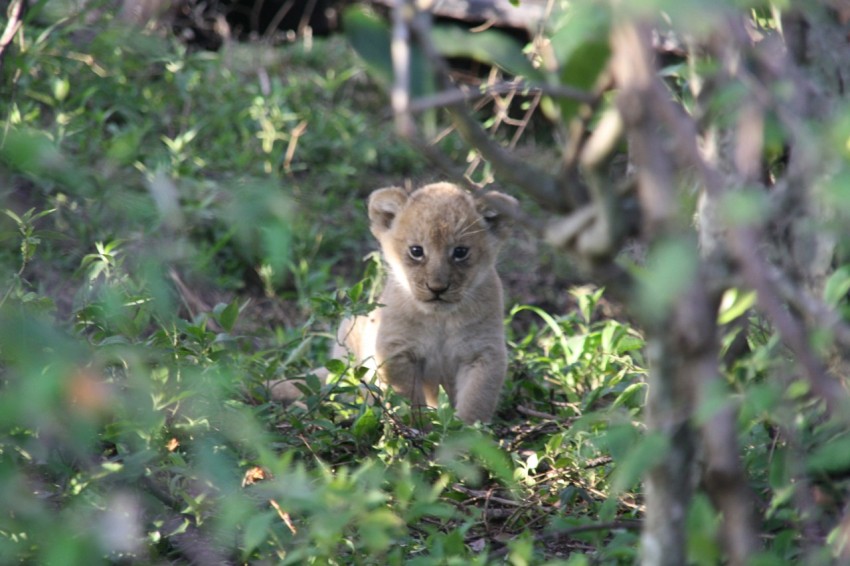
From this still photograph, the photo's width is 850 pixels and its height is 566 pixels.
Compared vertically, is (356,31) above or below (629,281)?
above

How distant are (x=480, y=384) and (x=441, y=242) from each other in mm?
696

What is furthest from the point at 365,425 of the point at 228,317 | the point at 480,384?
the point at 480,384

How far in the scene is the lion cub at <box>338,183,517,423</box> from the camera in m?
4.58

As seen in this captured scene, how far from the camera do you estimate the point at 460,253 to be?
472 cm

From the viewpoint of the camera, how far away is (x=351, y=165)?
7113 mm

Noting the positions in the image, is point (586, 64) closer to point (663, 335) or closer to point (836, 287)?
point (663, 335)

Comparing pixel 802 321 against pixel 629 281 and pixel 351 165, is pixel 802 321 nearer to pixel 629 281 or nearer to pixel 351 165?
pixel 629 281

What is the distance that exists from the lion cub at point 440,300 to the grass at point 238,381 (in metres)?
0.24

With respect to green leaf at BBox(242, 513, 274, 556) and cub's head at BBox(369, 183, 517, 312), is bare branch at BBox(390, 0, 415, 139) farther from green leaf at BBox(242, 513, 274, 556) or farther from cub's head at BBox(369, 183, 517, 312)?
cub's head at BBox(369, 183, 517, 312)

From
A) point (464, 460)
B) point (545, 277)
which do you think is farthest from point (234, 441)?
point (545, 277)

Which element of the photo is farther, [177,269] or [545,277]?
[545,277]

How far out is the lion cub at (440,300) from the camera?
4578mm

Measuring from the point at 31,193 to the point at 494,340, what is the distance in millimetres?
2769

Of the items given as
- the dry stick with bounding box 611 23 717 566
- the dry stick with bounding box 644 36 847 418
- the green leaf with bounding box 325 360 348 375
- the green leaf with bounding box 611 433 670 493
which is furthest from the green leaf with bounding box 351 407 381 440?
the dry stick with bounding box 644 36 847 418
